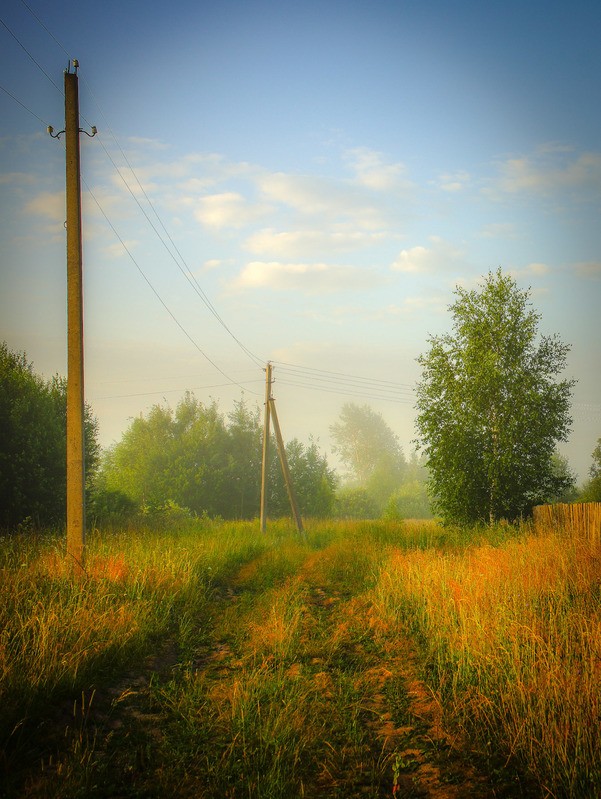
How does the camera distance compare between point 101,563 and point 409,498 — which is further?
point 409,498

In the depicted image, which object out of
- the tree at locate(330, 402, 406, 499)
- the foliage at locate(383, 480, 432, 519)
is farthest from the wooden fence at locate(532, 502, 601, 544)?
the tree at locate(330, 402, 406, 499)

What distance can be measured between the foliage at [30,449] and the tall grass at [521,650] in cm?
1398

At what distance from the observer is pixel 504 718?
4.24 meters

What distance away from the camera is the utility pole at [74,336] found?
27.8 ft

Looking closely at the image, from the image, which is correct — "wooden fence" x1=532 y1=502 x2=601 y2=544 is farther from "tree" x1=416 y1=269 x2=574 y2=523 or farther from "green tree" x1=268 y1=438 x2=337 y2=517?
"green tree" x1=268 y1=438 x2=337 y2=517

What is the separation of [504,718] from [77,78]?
11.7 metres

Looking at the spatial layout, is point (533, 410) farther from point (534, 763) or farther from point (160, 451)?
point (160, 451)

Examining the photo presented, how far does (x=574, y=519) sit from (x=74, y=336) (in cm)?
1332

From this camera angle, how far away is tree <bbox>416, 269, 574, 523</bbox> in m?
17.2

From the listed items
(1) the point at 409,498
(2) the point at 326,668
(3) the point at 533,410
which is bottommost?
(1) the point at 409,498

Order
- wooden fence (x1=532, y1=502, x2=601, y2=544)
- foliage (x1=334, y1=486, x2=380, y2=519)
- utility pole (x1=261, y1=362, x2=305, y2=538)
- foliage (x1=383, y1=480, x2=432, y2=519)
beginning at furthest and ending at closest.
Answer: foliage (x1=383, y1=480, x2=432, y2=519) < foliage (x1=334, y1=486, x2=380, y2=519) < utility pole (x1=261, y1=362, x2=305, y2=538) < wooden fence (x1=532, y1=502, x2=601, y2=544)

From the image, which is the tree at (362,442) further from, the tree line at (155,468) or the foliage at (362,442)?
the tree line at (155,468)

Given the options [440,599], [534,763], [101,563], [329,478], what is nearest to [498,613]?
[440,599]

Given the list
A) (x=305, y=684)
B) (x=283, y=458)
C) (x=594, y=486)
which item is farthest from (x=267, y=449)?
(x=594, y=486)
